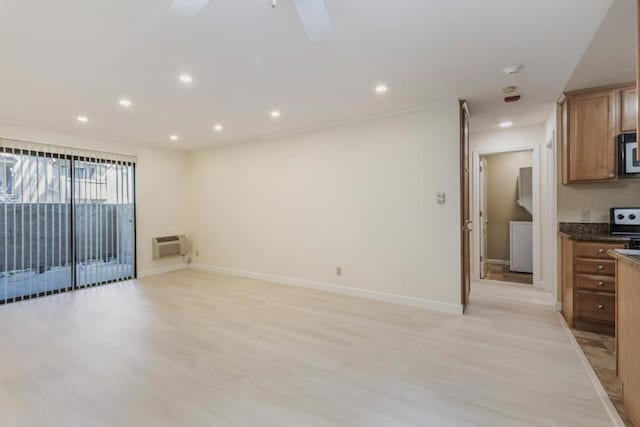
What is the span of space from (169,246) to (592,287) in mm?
6227

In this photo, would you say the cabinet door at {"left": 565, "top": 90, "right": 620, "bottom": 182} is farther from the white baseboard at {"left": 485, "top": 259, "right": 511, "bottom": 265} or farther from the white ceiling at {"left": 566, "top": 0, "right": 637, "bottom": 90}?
the white baseboard at {"left": 485, "top": 259, "right": 511, "bottom": 265}

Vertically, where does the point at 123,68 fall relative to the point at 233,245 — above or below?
above

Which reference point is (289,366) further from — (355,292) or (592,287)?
(592,287)

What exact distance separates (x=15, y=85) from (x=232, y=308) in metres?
3.11

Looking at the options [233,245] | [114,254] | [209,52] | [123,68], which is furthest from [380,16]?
[114,254]

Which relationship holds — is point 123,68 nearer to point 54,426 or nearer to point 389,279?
point 54,426

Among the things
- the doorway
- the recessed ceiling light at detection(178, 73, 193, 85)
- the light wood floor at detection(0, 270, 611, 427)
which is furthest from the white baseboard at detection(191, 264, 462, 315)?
the recessed ceiling light at detection(178, 73, 193, 85)

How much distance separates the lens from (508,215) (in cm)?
653

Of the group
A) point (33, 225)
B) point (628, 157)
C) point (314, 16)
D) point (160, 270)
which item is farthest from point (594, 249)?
point (33, 225)

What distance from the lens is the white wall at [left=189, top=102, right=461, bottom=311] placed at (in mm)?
3717

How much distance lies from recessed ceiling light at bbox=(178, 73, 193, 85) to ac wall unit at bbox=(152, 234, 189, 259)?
3759 millimetres

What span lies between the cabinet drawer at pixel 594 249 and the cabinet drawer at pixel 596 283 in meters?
0.20

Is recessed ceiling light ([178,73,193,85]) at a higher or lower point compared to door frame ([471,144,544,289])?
higher

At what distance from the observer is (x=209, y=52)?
7.89 ft
